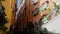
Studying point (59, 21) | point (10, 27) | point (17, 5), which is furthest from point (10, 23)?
point (59, 21)

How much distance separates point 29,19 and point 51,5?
24 centimetres

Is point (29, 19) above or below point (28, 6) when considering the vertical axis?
below

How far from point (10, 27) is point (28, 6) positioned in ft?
0.83

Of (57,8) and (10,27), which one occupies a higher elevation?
(57,8)

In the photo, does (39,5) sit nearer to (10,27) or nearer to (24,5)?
(24,5)

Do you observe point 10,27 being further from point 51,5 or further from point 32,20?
point 51,5

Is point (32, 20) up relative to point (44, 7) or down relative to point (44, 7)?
down

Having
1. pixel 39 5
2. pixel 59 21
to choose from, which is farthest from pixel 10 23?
pixel 59 21

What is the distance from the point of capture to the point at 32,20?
6.13 feet

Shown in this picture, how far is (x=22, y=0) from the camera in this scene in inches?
73.4

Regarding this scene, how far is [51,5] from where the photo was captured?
1869 millimetres

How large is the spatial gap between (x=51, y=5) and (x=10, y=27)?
1.41 feet

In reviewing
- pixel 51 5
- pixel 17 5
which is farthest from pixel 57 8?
pixel 17 5

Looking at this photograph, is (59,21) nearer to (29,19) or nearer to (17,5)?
(29,19)
